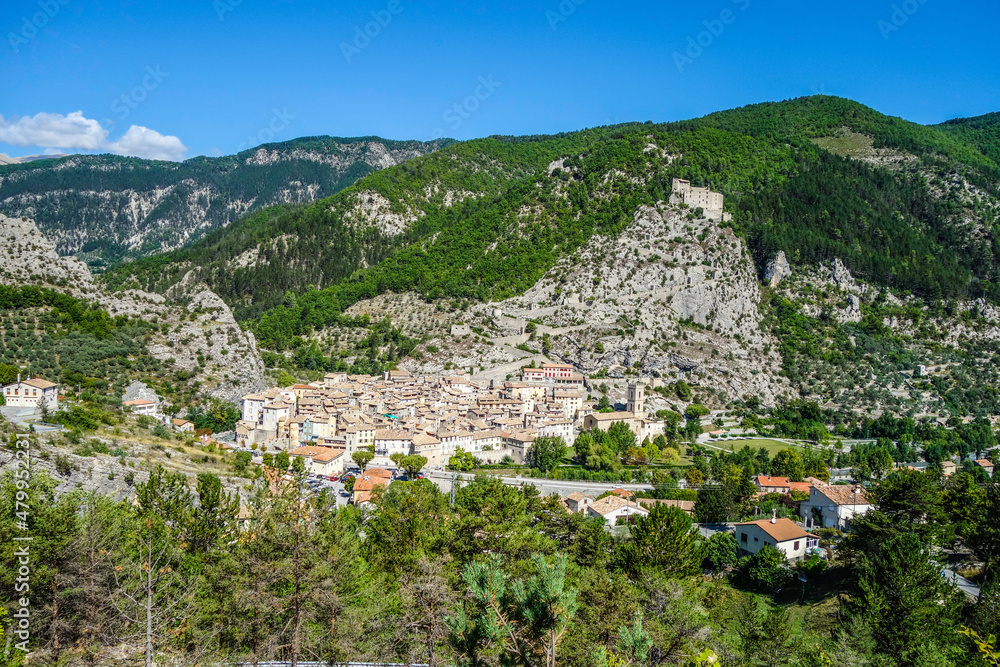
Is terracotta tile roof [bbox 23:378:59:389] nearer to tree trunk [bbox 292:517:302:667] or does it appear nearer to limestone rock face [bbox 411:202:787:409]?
tree trunk [bbox 292:517:302:667]

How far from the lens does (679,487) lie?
4344 cm

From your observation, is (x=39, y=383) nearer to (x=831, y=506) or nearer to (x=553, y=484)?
(x=553, y=484)

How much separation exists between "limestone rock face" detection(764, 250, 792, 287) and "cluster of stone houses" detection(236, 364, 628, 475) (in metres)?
34.9

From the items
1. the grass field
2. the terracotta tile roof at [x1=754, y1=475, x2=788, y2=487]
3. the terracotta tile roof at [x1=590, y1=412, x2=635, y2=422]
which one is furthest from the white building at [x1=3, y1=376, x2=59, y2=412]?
the grass field

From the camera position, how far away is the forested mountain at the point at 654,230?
83688mm

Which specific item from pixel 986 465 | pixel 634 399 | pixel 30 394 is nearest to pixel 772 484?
pixel 634 399

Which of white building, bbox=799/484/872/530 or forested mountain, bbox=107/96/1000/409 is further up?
forested mountain, bbox=107/96/1000/409

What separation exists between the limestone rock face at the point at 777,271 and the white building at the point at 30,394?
77.0 m

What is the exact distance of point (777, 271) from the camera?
281 ft

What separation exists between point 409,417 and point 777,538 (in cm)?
2917

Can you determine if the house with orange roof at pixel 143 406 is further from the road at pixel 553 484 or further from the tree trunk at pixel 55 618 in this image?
the tree trunk at pixel 55 618

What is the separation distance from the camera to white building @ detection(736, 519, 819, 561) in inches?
1235

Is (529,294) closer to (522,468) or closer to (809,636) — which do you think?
(522,468)

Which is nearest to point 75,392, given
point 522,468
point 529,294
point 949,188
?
point 522,468
